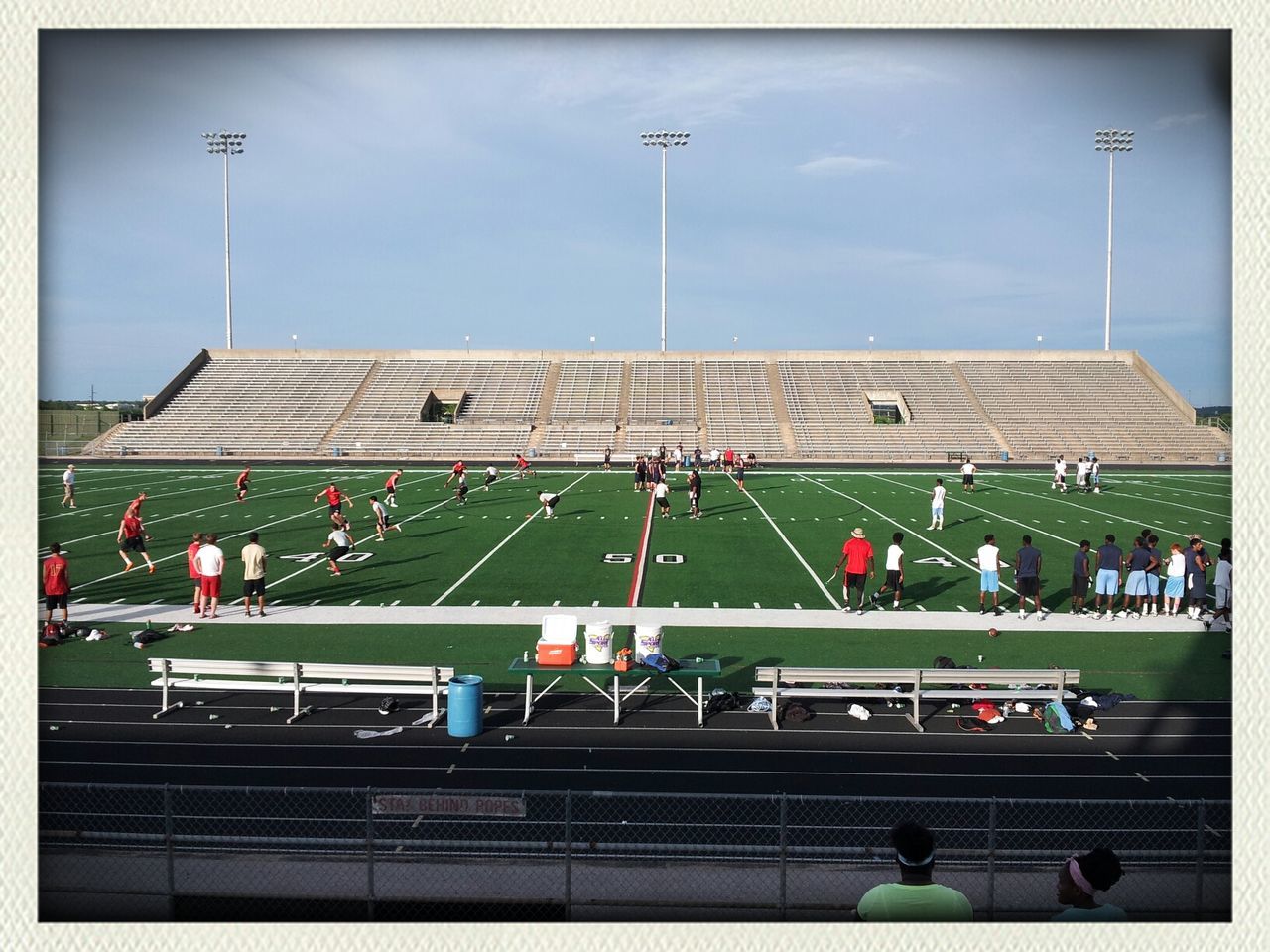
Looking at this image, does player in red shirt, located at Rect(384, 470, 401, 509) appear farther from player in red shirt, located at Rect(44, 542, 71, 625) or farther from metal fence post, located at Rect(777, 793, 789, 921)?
metal fence post, located at Rect(777, 793, 789, 921)

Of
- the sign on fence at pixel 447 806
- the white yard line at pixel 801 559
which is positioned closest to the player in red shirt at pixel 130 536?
the white yard line at pixel 801 559

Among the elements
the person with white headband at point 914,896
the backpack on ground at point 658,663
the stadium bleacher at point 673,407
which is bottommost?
the backpack on ground at point 658,663

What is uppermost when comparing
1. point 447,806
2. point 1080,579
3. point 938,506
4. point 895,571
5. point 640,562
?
point 938,506

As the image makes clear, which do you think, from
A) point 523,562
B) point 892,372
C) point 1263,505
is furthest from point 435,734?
point 892,372

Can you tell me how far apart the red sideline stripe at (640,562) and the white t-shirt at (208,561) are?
21.3ft

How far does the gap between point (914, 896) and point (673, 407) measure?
55.5 m

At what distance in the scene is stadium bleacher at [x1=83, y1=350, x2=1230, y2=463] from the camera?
51375 millimetres

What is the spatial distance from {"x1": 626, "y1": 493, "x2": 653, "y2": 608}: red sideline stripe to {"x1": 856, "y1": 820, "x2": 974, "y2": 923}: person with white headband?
10907 mm

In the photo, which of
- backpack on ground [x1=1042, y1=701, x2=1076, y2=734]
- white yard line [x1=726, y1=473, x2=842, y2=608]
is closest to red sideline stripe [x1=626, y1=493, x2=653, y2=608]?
white yard line [x1=726, y1=473, x2=842, y2=608]

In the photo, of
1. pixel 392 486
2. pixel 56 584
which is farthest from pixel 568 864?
pixel 392 486

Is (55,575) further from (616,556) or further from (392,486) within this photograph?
(392,486)

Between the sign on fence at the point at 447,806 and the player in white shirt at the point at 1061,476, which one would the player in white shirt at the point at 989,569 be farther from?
the player in white shirt at the point at 1061,476

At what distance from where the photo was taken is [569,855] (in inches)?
200

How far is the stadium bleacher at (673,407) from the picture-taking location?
51375mm
